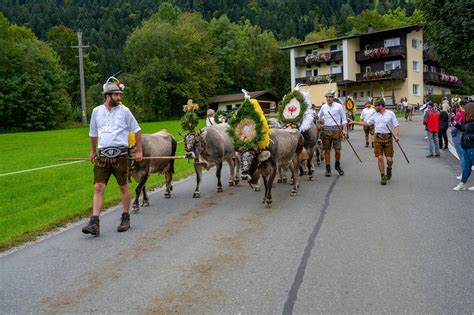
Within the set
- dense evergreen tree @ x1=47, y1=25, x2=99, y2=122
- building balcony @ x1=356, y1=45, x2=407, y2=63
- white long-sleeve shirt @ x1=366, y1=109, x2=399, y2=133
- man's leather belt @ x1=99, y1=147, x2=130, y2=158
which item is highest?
dense evergreen tree @ x1=47, y1=25, x2=99, y2=122

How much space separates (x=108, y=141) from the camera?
7578 mm

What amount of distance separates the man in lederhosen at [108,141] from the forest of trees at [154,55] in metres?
19.1

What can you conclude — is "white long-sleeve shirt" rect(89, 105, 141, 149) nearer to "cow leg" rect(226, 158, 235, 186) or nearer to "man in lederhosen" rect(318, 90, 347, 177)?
"cow leg" rect(226, 158, 235, 186)

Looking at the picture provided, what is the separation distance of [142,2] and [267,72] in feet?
249

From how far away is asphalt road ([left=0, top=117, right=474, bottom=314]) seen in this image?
4.84 m

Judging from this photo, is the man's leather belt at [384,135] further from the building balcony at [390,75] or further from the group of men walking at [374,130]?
the building balcony at [390,75]

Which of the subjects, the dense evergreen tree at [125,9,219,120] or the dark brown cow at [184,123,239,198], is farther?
the dense evergreen tree at [125,9,219,120]

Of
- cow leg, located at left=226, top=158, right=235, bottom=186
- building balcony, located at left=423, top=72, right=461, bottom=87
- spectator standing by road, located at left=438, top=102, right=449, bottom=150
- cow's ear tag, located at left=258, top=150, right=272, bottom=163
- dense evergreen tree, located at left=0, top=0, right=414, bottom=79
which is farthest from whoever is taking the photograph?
dense evergreen tree, located at left=0, top=0, right=414, bottom=79

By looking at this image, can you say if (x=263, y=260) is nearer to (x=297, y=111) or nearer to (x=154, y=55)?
(x=297, y=111)

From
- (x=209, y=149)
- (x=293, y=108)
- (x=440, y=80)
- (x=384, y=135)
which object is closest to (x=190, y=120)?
(x=209, y=149)

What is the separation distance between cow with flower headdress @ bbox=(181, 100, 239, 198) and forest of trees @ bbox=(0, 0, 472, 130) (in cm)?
1516

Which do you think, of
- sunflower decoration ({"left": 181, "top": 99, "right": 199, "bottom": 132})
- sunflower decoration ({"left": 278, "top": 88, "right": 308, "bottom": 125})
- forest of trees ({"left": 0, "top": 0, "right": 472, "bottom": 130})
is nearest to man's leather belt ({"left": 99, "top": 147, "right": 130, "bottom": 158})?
sunflower decoration ({"left": 181, "top": 99, "right": 199, "bottom": 132})

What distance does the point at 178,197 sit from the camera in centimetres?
1102

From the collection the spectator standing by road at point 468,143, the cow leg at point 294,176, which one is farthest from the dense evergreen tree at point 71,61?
the spectator standing by road at point 468,143
